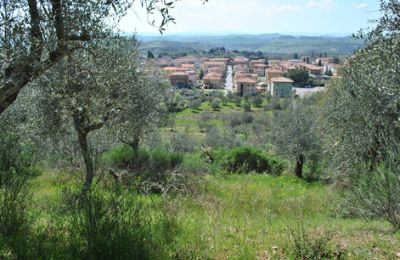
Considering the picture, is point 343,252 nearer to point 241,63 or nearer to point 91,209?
point 91,209

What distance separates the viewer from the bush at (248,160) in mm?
17750

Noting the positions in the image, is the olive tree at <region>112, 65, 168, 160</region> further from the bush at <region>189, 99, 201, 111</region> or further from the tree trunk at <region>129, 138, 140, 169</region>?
the bush at <region>189, 99, 201, 111</region>

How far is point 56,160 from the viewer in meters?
13.5

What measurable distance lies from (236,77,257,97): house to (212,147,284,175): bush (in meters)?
85.1

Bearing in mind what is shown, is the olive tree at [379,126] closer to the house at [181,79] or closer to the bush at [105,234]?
the bush at [105,234]

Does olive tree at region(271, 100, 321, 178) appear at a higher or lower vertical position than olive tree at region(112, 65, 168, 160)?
lower

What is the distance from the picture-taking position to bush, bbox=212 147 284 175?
1775cm

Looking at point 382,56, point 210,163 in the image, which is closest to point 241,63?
point 210,163

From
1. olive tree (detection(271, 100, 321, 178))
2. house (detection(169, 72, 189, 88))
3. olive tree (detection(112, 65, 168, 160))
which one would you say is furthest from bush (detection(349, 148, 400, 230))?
house (detection(169, 72, 189, 88))

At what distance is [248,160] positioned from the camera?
18.2 metres

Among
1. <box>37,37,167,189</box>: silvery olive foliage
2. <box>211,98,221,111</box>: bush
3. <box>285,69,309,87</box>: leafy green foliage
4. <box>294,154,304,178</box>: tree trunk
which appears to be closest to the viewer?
<box>37,37,167,189</box>: silvery olive foliage

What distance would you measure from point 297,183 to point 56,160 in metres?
8.88

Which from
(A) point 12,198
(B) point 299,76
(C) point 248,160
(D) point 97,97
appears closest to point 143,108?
(D) point 97,97

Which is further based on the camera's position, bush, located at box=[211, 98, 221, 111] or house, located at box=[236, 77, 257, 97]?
house, located at box=[236, 77, 257, 97]
